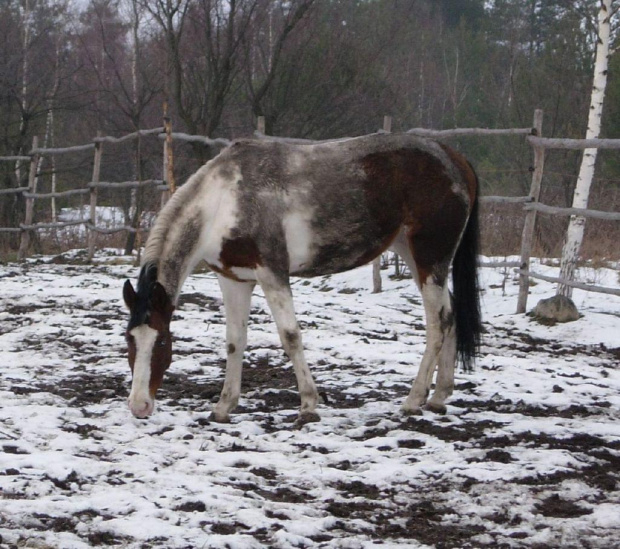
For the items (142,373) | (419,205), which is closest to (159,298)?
(142,373)

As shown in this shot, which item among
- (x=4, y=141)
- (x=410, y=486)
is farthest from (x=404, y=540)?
(x=4, y=141)

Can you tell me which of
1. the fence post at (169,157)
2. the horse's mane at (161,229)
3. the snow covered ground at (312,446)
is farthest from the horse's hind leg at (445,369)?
the fence post at (169,157)

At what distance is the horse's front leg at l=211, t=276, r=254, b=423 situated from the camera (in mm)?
4559

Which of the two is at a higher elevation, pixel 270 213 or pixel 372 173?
pixel 372 173

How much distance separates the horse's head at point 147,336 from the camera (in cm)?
402

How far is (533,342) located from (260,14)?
30.9ft

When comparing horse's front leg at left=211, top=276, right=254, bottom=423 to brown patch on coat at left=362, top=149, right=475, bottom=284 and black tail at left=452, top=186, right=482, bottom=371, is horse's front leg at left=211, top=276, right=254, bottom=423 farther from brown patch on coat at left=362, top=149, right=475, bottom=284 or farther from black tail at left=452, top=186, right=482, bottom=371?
black tail at left=452, top=186, right=482, bottom=371

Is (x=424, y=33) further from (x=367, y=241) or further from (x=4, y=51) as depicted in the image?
(x=367, y=241)

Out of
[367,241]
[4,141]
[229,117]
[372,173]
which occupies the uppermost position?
[229,117]

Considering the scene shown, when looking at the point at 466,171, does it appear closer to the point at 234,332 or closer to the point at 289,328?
the point at 289,328

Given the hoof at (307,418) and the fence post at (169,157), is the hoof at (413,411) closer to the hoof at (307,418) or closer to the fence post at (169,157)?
the hoof at (307,418)

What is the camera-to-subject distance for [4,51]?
1616 cm

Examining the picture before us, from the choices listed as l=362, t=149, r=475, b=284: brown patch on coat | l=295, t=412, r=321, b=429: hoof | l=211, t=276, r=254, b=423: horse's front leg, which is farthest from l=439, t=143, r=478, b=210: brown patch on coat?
l=295, t=412, r=321, b=429: hoof

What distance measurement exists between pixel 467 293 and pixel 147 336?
205cm
